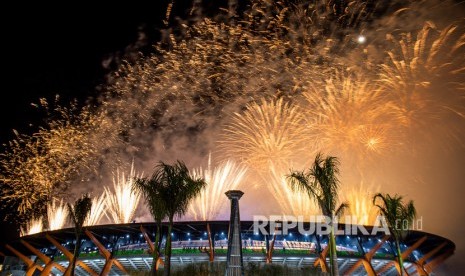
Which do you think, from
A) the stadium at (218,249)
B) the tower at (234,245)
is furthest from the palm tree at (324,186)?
the stadium at (218,249)

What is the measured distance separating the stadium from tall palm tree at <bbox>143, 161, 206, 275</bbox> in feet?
68.5

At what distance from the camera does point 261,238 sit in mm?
46312

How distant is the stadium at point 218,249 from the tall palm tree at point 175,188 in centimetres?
2087

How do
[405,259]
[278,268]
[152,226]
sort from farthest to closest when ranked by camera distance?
[405,259]
[152,226]
[278,268]

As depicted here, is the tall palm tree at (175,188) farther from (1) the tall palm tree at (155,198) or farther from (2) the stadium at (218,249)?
(2) the stadium at (218,249)

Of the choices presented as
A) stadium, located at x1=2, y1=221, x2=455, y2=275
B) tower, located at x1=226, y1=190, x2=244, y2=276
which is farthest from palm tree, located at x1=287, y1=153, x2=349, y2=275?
stadium, located at x1=2, y1=221, x2=455, y2=275

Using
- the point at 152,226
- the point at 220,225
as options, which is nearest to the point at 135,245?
the point at 152,226

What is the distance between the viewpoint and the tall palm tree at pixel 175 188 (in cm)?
2105

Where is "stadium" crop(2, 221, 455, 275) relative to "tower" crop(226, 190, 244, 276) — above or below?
below

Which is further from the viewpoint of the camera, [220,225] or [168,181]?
[220,225]

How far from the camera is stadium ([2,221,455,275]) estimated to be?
41625 mm

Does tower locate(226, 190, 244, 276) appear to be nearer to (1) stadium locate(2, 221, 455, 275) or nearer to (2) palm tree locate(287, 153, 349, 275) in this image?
(2) palm tree locate(287, 153, 349, 275)

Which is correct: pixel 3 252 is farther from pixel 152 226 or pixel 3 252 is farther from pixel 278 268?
pixel 278 268

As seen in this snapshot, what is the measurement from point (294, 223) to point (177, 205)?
23.9 metres
